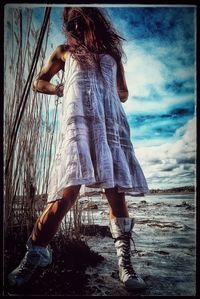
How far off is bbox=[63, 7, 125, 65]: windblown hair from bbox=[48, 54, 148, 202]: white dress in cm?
5

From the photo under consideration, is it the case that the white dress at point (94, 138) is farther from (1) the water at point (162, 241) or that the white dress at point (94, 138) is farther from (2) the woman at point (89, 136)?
(1) the water at point (162, 241)

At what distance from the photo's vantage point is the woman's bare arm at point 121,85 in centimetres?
237

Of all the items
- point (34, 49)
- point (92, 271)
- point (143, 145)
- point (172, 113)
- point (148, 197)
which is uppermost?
point (34, 49)

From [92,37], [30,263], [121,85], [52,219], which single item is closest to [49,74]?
[92,37]

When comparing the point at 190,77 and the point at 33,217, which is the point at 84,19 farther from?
the point at 33,217

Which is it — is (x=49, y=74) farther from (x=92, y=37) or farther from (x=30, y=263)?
(x=30, y=263)

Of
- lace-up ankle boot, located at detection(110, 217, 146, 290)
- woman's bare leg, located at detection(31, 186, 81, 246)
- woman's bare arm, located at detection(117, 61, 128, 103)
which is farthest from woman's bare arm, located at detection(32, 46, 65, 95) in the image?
lace-up ankle boot, located at detection(110, 217, 146, 290)

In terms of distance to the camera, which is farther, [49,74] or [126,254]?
[49,74]

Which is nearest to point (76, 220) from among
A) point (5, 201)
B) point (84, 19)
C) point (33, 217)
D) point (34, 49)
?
point (33, 217)

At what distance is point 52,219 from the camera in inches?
89.0

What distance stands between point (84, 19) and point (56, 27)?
0.20 m

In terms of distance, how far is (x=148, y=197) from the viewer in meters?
2.35

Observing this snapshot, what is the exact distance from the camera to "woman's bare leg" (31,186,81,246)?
7.40 ft

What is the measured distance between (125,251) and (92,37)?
1.45 metres
